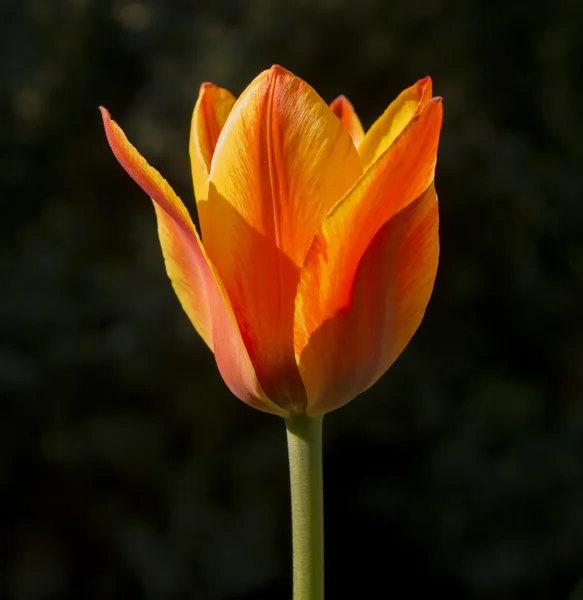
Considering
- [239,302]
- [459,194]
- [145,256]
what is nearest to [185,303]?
[239,302]

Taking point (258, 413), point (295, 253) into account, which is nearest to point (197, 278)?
point (295, 253)

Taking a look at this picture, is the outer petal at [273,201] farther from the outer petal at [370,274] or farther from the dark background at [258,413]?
the dark background at [258,413]

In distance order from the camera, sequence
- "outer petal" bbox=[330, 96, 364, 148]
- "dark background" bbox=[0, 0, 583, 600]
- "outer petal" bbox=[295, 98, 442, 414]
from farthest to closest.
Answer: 1. "dark background" bbox=[0, 0, 583, 600]
2. "outer petal" bbox=[330, 96, 364, 148]
3. "outer petal" bbox=[295, 98, 442, 414]

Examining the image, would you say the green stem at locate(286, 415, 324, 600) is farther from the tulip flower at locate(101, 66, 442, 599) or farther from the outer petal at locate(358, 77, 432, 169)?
the outer petal at locate(358, 77, 432, 169)

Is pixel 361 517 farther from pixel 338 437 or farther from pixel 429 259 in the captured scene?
pixel 429 259

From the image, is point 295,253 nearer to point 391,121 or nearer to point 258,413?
point 391,121

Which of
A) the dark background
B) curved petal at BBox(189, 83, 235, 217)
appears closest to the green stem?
curved petal at BBox(189, 83, 235, 217)
